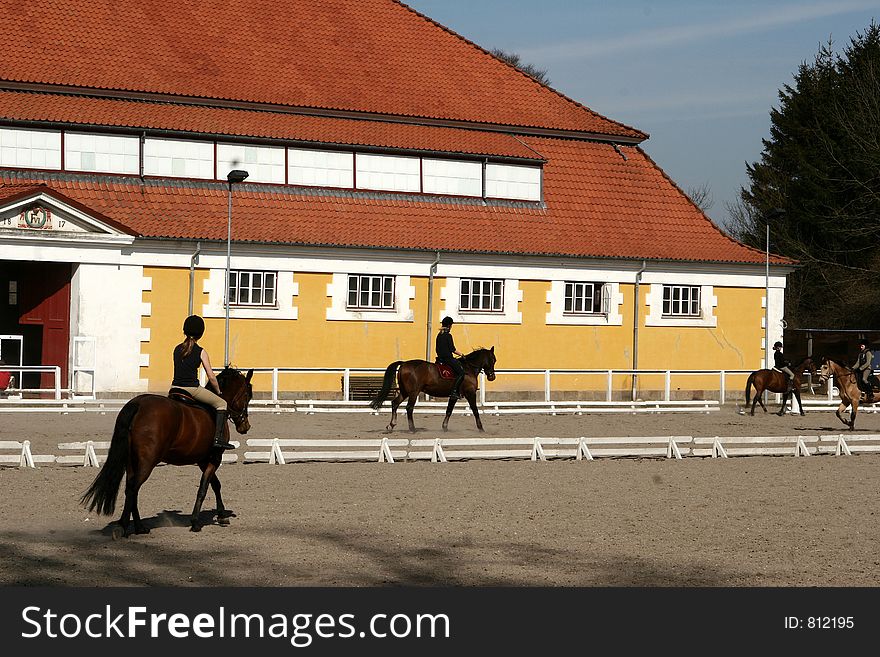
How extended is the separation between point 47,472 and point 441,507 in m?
5.57

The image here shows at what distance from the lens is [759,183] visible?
207 ft

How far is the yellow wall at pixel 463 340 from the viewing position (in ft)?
106

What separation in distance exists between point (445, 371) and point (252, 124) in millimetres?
12015

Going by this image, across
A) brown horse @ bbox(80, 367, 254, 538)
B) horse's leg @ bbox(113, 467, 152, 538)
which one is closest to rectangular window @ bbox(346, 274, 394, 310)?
brown horse @ bbox(80, 367, 254, 538)

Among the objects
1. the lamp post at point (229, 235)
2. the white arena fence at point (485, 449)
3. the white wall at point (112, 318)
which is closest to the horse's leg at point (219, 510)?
the white arena fence at point (485, 449)

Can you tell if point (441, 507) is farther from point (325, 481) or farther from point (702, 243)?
point (702, 243)

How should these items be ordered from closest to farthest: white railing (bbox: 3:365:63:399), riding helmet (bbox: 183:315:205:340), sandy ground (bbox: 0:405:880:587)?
sandy ground (bbox: 0:405:880:587) < riding helmet (bbox: 183:315:205:340) < white railing (bbox: 3:365:63:399)

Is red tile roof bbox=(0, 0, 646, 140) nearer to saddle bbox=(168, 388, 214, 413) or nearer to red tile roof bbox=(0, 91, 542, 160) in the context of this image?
red tile roof bbox=(0, 91, 542, 160)

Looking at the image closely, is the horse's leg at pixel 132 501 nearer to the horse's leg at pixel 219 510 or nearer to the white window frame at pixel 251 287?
the horse's leg at pixel 219 510

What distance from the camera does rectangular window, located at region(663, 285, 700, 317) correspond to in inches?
1484

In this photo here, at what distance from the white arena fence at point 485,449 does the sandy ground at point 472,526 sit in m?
0.33

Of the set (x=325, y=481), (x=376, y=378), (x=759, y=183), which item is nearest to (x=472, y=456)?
(x=325, y=481)

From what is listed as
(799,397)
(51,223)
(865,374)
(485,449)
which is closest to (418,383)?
(485,449)

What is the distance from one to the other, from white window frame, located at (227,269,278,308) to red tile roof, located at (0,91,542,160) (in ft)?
11.7
